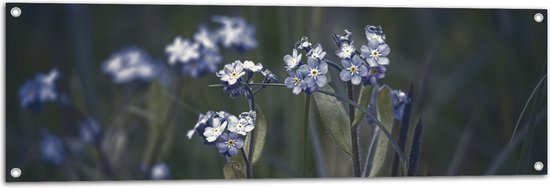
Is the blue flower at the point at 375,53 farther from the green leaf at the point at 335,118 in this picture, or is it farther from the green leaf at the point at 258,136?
the green leaf at the point at 258,136

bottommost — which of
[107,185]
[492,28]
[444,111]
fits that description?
[107,185]

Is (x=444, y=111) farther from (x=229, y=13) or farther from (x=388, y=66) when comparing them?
(x=229, y=13)

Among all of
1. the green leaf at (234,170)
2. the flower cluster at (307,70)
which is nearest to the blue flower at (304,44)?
the flower cluster at (307,70)

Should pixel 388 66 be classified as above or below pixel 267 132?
above

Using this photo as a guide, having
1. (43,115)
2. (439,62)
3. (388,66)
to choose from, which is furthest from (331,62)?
(43,115)

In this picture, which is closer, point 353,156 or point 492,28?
point 353,156

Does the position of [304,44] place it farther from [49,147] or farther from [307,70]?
[49,147]
